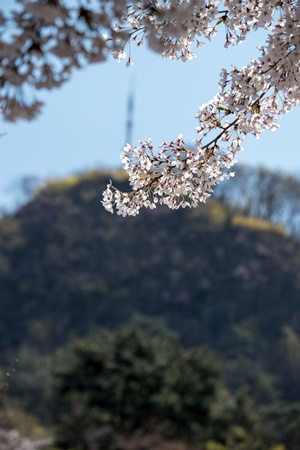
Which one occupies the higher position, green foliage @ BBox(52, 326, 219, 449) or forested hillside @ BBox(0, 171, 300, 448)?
forested hillside @ BBox(0, 171, 300, 448)

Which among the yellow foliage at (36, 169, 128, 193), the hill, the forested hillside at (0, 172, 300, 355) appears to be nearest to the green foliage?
the hill

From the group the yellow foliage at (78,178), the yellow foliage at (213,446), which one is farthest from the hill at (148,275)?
the yellow foliage at (213,446)

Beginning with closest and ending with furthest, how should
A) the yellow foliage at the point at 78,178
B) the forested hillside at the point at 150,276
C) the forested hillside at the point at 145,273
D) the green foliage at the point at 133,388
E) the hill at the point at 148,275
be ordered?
the green foliage at the point at 133,388 < the forested hillside at the point at 150,276 < the hill at the point at 148,275 < the forested hillside at the point at 145,273 < the yellow foliage at the point at 78,178

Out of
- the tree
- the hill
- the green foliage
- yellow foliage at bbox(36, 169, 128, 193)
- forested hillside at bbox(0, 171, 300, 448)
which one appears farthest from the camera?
yellow foliage at bbox(36, 169, 128, 193)

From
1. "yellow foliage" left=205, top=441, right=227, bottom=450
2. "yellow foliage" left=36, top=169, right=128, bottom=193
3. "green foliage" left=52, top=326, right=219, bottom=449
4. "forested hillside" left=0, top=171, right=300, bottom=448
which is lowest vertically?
"yellow foliage" left=205, top=441, right=227, bottom=450

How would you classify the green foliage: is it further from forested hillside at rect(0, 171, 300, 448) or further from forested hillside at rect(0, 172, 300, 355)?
forested hillside at rect(0, 172, 300, 355)

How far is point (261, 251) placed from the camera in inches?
1448

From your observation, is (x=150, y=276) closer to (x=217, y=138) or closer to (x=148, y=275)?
(x=148, y=275)

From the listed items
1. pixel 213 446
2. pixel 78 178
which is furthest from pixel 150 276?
pixel 213 446

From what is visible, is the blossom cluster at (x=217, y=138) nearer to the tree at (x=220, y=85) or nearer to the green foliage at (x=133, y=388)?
the tree at (x=220, y=85)

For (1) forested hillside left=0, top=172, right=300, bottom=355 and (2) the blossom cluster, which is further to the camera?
(1) forested hillside left=0, top=172, right=300, bottom=355

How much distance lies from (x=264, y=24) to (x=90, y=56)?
1.30 meters

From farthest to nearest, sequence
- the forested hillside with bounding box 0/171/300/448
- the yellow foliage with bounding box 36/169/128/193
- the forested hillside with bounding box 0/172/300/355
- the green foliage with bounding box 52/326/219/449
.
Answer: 1. the yellow foliage with bounding box 36/169/128/193
2. the forested hillside with bounding box 0/172/300/355
3. the forested hillside with bounding box 0/171/300/448
4. the green foliage with bounding box 52/326/219/449

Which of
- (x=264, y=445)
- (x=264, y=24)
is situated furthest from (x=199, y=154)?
(x=264, y=445)
